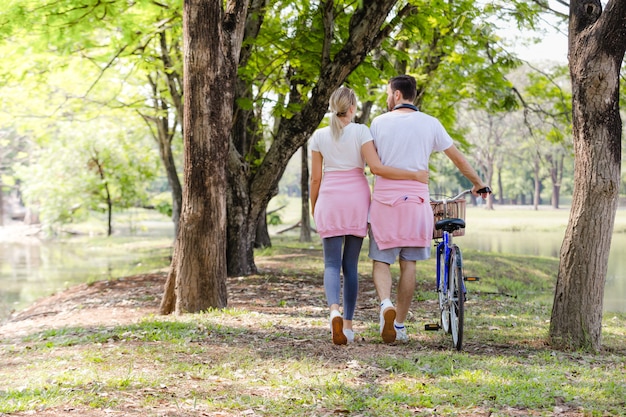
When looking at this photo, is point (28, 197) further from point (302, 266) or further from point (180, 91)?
point (302, 266)

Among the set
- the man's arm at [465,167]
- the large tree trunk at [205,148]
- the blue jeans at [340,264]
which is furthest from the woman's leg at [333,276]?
the large tree trunk at [205,148]

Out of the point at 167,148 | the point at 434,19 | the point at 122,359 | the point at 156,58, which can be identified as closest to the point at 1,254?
the point at 167,148

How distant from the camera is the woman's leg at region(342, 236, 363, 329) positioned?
6258mm

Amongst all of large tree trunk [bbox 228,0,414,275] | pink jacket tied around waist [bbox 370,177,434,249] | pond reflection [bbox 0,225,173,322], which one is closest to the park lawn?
pink jacket tied around waist [bbox 370,177,434,249]

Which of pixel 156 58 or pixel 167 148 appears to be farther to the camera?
pixel 167 148

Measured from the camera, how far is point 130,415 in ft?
14.4

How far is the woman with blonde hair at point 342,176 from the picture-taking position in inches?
239

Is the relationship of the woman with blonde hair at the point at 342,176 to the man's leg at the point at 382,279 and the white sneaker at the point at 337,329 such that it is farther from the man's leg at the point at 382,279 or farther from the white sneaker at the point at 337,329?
the man's leg at the point at 382,279

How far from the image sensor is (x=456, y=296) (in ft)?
19.8

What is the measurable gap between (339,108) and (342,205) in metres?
0.81

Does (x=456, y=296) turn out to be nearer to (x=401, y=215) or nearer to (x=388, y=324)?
(x=388, y=324)

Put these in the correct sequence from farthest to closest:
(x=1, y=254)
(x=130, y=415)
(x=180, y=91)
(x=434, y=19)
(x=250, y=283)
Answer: (x=1, y=254) → (x=180, y=91) → (x=434, y=19) → (x=250, y=283) → (x=130, y=415)

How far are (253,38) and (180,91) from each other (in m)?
5.94

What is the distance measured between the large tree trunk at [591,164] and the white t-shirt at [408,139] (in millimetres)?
1328
